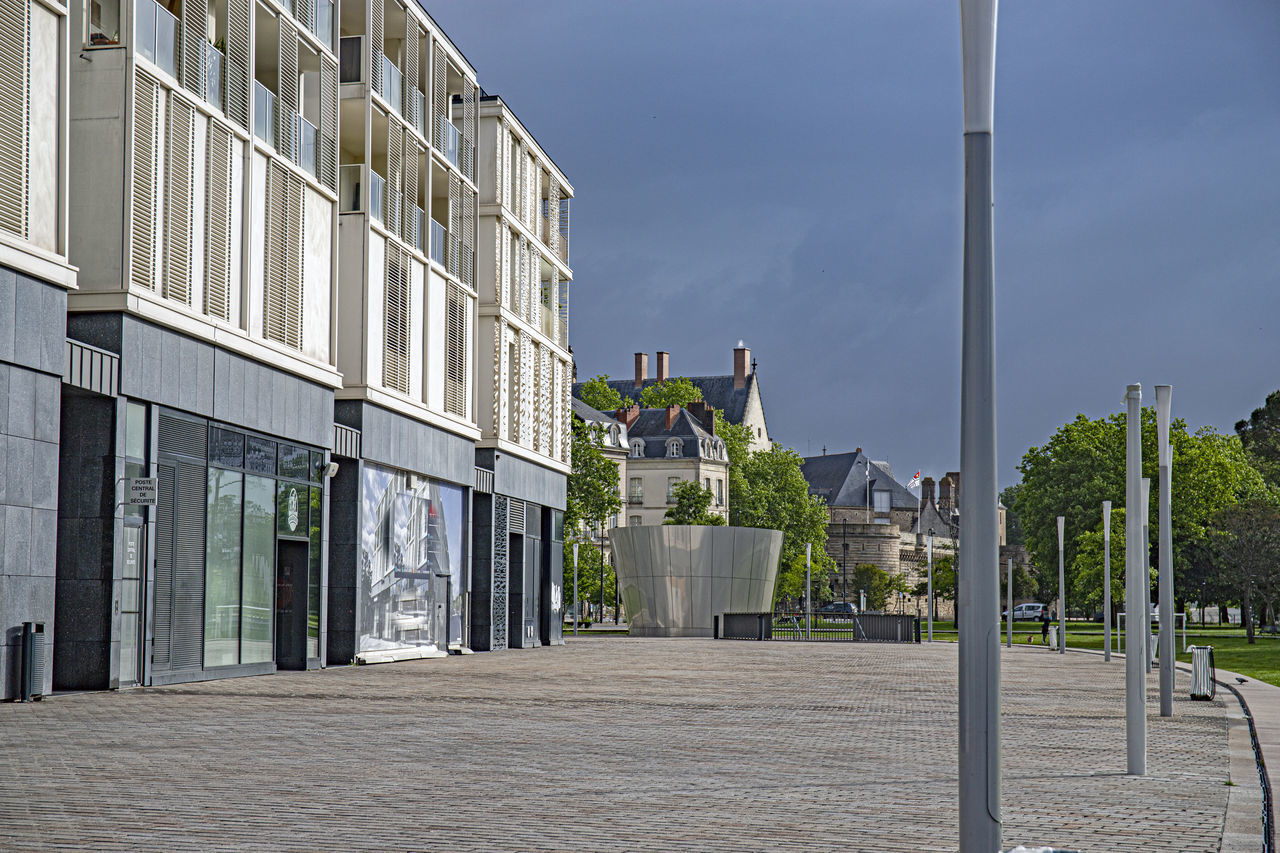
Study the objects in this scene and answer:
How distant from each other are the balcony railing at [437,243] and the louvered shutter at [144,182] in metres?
14.2

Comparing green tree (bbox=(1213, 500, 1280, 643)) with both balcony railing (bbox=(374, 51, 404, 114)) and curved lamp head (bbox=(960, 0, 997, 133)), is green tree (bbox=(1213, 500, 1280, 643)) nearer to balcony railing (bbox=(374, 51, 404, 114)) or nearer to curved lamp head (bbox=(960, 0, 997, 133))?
balcony railing (bbox=(374, 51, 404, 114))

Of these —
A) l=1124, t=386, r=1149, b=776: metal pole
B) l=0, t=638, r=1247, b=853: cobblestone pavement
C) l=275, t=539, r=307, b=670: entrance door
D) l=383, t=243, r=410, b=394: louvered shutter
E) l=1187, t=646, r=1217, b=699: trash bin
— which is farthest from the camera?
l=383, t=243, r=410, b=394: louvered shutter

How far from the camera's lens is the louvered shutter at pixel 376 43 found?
105ft

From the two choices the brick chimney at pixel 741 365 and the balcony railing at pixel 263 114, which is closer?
the balcony railing at pixel 263 114

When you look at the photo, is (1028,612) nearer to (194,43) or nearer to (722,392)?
→ (722,392)

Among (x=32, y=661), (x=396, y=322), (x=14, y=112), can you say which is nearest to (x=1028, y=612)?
(x=396, y=322)

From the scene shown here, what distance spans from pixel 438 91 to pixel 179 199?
51.4ft

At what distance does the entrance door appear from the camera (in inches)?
1088

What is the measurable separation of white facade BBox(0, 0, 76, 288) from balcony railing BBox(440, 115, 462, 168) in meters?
17.7

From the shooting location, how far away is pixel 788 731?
16078mm

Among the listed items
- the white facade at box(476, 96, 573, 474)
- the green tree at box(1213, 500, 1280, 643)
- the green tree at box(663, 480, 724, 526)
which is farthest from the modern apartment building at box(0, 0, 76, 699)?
the green tree at box(663, 480, 724, 526)

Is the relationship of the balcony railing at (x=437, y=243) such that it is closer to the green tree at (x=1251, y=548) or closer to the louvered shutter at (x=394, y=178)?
the louvered shutter at (x=394, y=178)

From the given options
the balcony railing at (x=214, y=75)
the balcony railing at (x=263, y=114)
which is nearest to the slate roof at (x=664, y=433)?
the balcony railing at (x=263, y=114)

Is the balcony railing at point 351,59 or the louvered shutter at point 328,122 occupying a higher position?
the balcony railing at point 351,59
